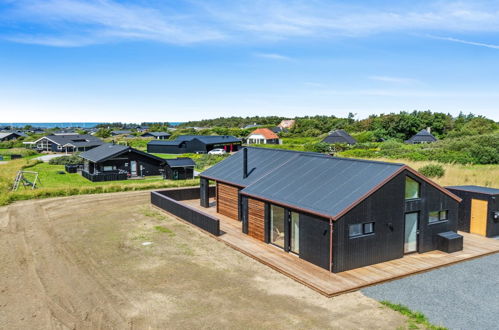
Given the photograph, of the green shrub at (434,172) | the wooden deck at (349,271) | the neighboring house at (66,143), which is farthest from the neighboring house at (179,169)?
the neighboring house at (66,143)

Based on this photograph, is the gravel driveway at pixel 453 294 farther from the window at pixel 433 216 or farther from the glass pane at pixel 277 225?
the glass pane at pixel 277 225

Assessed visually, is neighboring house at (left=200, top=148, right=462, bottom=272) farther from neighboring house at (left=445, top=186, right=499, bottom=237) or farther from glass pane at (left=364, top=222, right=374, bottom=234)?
neighboring house at (left=445, top=186, right=499, bottom=237)

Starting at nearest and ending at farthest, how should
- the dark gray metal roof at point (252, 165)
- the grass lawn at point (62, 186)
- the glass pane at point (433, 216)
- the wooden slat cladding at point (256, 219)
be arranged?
the glass pane at point (433, 216) → the wooden slat cladding at point (256, 219) → the dark gray metal roof at point (252, 165) → the grass lawn at point (62, 186)

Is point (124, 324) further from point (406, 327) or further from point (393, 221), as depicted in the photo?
point (393, 221)

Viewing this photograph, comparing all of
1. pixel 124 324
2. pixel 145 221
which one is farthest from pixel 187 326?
pixel 145 221

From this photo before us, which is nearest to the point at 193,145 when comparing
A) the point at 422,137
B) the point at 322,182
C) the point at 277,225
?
the point at 422,137
